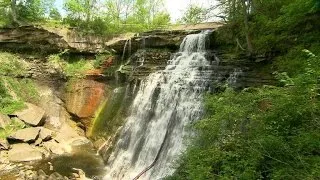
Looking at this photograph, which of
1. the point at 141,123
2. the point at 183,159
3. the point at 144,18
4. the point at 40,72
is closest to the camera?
the point at 183,159

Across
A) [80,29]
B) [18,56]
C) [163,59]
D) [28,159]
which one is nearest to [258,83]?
[163,59]

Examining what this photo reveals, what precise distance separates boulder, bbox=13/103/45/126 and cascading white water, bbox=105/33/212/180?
15.8 ft

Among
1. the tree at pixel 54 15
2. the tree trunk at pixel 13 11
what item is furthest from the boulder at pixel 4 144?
the tree at pixel 54 15

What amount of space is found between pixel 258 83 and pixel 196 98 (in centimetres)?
257

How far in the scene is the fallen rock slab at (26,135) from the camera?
48.2ft

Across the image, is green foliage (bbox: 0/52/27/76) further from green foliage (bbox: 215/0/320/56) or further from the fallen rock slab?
green foliage (bbox: 215/0/320/56)

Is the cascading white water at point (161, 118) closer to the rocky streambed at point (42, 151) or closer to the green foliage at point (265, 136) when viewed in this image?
the rocky streambed at point (42, 151)

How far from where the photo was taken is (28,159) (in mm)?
13766

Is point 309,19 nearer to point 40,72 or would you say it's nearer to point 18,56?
point 40,72

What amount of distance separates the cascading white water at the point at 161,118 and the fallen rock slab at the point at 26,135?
410 cm

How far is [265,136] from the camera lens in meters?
6.14

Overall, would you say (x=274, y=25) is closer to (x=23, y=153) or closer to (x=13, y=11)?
(x=23, y=153)

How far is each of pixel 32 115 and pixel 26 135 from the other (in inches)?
68.3

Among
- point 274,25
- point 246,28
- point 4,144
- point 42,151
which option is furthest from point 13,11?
point 274,25
